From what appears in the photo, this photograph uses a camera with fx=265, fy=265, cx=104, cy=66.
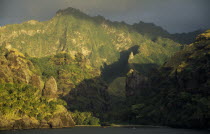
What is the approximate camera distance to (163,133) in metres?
197

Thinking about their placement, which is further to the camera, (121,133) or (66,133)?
(121,133)

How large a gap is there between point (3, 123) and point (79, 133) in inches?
2270

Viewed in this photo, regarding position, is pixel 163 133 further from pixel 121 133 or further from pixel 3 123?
pixel 3 123

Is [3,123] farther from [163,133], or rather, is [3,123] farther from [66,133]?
[163,133]

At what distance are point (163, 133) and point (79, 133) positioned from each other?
62.2 meters

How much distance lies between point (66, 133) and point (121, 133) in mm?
42660

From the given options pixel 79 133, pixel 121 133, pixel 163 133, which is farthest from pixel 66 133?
pixel 163 133

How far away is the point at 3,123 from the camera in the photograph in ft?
644

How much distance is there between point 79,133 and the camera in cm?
18875

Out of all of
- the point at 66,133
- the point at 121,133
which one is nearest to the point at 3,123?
the point at 66,133

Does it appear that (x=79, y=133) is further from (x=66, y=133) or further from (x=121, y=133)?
(x=121, y=133)

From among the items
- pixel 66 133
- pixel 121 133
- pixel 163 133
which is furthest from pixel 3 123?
pixel 163 133

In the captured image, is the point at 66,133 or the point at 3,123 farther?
the point at 3,123

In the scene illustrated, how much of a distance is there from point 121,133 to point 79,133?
3253 cm
